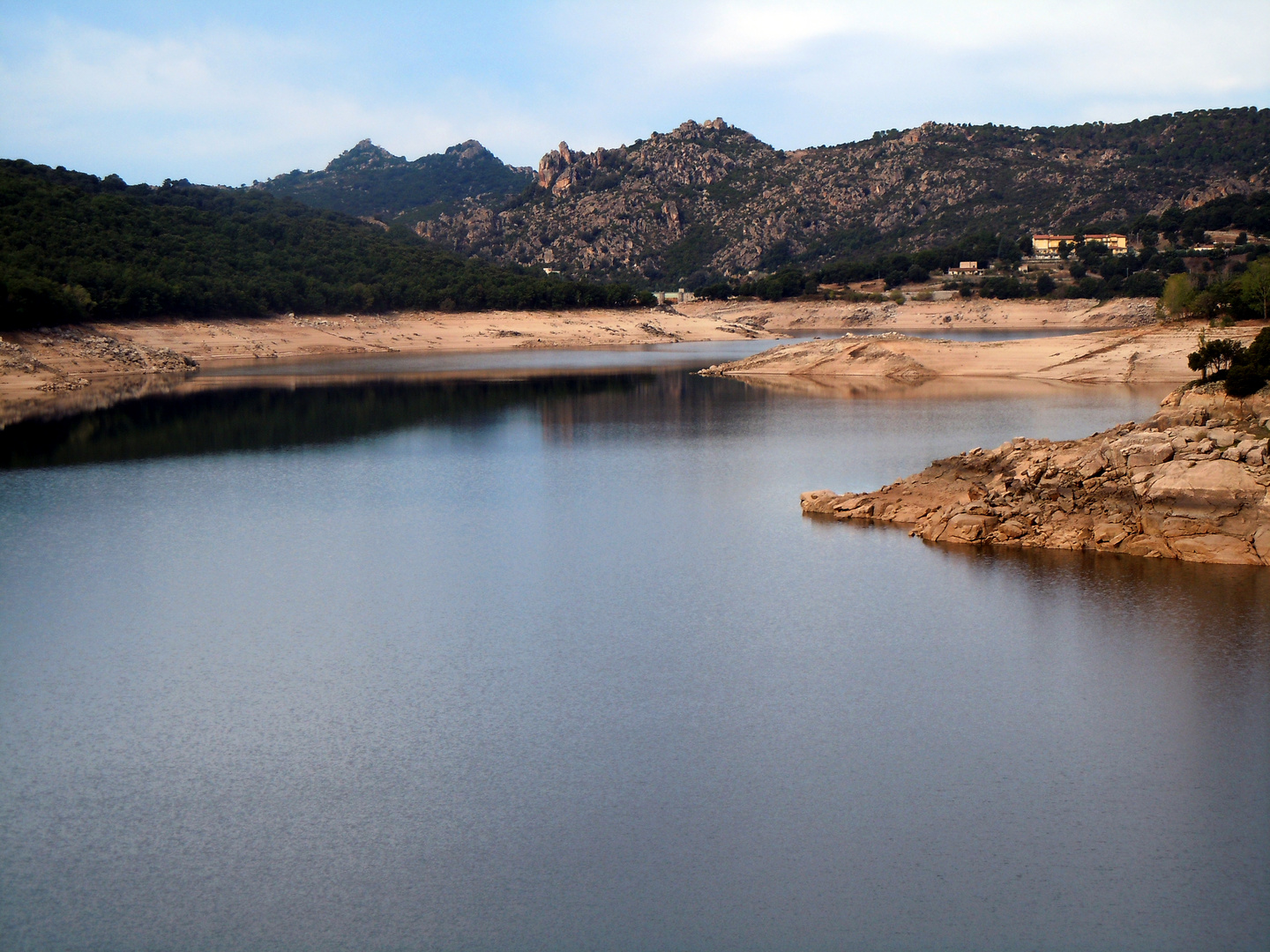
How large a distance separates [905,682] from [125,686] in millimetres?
9858

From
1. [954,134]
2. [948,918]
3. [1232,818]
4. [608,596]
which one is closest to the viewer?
[948,918]

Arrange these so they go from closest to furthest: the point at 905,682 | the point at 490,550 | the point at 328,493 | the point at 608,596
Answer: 1. the point at 905,682
2. the point at 608,596
3. the point at 490,550
4. the point at 328,493

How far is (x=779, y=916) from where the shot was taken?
9.21 metres

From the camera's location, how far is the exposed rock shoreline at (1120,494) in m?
19.6

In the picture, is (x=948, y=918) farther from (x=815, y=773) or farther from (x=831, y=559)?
(x=831, y=559)

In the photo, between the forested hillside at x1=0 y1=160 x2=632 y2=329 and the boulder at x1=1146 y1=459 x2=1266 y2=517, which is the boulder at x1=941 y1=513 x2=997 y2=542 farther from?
the forested hillside at x1=0 y1=160 x2=632 y2=329

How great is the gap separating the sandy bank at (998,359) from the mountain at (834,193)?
9183 cm

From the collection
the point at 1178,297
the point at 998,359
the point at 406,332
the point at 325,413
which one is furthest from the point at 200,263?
the point at 1178,297

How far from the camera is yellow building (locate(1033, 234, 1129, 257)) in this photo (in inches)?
4646

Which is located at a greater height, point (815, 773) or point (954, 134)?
point (954, 134)

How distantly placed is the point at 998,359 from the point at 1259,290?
44.2 ft

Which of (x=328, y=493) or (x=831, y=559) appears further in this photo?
(x=328, y=493)

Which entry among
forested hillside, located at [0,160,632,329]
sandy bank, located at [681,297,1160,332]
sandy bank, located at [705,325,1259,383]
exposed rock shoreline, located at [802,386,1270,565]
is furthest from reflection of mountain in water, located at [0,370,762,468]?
sandy bank, located at [681,297,1160,332]

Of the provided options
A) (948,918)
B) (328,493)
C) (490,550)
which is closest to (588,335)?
(328,493)
